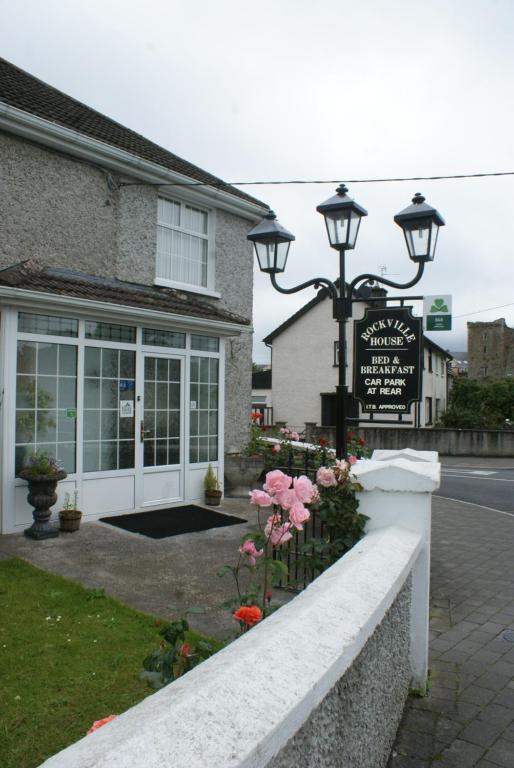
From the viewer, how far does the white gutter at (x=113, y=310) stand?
7.20 meters

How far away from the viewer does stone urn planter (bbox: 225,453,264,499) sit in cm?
1059

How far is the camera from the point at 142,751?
114cm

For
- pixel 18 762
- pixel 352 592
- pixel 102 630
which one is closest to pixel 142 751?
pixel 352 592

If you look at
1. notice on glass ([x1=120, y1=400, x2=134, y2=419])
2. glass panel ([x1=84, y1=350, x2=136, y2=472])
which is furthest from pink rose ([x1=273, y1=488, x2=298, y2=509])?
notice on glass ([x1=120, y1=400, x2=134, y2=419])

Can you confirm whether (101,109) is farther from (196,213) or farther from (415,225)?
(415,225)

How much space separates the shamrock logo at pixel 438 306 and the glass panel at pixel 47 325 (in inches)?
195

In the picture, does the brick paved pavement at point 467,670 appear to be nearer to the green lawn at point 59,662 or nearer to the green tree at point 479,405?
the green lawn at point 59,662

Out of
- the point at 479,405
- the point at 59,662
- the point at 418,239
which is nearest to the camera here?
the point at 59,662

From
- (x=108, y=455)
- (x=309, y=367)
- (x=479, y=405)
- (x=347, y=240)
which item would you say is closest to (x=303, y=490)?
(x=347, y=240)

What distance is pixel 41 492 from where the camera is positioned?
284 inches

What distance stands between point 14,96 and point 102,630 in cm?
814

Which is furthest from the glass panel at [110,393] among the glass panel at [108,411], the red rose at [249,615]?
the red rose at [249,615]

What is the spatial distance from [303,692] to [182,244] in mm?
10537

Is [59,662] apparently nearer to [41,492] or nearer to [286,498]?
[286,498]
